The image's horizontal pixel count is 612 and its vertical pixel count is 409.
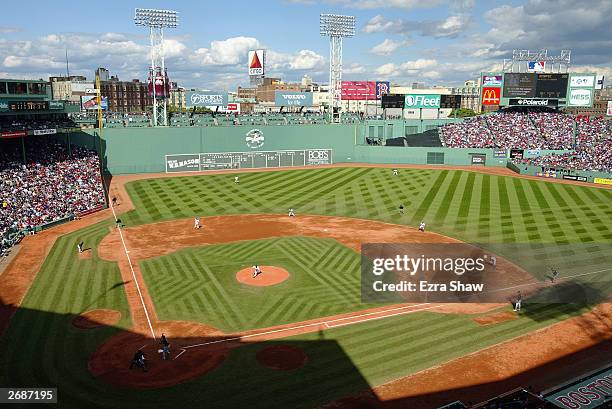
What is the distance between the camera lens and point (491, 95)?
87.5 meters

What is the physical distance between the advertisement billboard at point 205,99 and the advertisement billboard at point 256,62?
661cm

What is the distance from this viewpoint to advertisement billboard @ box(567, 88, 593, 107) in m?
83.5

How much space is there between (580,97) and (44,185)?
86603 millimetres

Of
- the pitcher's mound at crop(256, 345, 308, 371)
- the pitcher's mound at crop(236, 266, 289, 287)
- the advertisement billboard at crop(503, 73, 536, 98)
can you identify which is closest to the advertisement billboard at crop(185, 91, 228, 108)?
the pitcher's mound at crop(236, 266, 289, 287)

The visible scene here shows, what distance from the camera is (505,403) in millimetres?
17188

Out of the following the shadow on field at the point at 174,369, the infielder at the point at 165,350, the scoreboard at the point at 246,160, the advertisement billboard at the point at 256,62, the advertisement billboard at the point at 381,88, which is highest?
the advertisement billboard at the point at 256,62

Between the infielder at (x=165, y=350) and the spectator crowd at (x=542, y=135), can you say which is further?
the spectator crowd at (x=542, y=135)

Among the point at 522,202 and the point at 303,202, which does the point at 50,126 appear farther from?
the point at 522,202

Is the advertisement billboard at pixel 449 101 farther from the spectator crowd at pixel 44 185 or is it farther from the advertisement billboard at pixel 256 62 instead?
the spectator crowd at pixel 44 185

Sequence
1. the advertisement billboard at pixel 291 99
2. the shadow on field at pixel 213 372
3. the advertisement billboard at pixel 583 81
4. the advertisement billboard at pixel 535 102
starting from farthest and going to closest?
the advertisement billboard at pixel 291 99, the advertisement billboard at pixel 535 102, the advertisement billboard at pixel 583 81, the shadow on field at pixel 213 372

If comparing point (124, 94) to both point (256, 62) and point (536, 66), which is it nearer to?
point (256, 62)

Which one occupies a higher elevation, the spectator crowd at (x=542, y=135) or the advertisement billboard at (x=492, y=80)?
the advertisement billboard at (x=492, y=80)

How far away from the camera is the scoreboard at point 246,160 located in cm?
7350

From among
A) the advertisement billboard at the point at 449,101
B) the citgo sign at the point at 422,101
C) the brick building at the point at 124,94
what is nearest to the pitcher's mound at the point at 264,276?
the citgo sign at the point at 422,101
